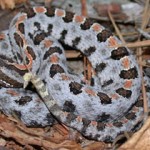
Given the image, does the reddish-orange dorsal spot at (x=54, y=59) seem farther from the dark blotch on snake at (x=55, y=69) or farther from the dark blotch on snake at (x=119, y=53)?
the dark blotch on snake at (x=119, y=53)

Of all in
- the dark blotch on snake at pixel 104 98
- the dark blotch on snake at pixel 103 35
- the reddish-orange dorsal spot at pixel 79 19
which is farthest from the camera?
the reddish-orange dorsal spot at pixel 79 19

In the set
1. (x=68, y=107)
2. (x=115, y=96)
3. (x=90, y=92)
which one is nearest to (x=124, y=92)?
(x=115, y=96)

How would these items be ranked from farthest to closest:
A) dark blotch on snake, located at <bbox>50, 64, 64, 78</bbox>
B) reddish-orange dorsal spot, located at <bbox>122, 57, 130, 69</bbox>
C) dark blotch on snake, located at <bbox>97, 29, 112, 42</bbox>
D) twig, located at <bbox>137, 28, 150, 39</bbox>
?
dark blotch on snake, located at <bbox>97, 29, 112, 42</bbox>
twig, located at <bbox>137, 28, 150, 39</bbox>
reddish-orange dorsal spot, located at <bbox>122, 57, 130, 69</bbox>
dark blotch on snake, located at <bbox>50, 64, 64, 78</bbox>

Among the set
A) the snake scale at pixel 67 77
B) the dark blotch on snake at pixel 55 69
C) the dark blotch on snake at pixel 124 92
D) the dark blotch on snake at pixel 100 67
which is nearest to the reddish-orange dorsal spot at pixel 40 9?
the snake scale at pixel 67 77

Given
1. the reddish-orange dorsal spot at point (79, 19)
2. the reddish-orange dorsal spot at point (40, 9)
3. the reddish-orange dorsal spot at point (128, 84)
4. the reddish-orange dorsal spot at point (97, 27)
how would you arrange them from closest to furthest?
the reddish-orange dorsal spot at point (128, 84)
the reddish-orange dorsal spot at point (97, 27)
the reddish-orange dorsal spot at point (79, 19)
the reddish-orange dorsal spot at point (40, 9)

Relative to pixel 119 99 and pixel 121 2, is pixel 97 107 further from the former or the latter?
pixel 121 2

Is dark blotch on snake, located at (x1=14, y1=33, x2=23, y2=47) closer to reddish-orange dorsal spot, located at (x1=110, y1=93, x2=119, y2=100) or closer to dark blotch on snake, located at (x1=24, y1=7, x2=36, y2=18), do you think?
dark blotch on snake, located at (x1=24, y1=7, x2=36, y2=18)

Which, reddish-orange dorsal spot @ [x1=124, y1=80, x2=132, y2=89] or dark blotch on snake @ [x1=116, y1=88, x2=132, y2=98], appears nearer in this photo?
dark blotch on snake @ [x1=116, y1=88, x2=132, y2=98]

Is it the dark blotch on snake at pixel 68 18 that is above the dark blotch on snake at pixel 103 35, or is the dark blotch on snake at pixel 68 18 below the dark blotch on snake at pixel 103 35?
above

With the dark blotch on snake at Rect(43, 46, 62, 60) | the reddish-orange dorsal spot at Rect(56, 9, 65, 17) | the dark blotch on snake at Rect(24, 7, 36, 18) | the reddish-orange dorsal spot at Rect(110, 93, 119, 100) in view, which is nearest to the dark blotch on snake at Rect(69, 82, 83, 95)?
the reddish-orange dorsal spot at Rect(110, 93, 119, 100)
